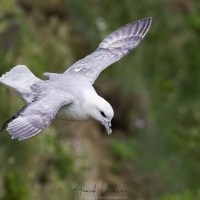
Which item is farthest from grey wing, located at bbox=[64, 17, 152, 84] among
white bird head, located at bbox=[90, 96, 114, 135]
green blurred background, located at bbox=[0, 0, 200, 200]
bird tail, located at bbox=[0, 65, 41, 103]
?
green blurred background, located at bbox=[0, 0, 200, 200]

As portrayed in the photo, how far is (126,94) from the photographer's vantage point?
15.3 metres

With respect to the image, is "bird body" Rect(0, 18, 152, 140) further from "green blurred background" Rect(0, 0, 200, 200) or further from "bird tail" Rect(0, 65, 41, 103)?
"green blurred background" Rect(0, 0, 200, 200)

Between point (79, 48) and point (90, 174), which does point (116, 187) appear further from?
point (79, 48)

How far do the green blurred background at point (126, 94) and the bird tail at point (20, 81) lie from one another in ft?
10.7

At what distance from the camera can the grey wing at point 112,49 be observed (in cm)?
959

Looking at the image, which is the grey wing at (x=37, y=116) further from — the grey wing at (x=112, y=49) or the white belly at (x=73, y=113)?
the grey wing at (x=112, y=49)

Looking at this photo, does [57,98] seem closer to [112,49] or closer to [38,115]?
[38,115]

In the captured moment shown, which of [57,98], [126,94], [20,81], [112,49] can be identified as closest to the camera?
[57,98]

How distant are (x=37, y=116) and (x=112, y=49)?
2.13m

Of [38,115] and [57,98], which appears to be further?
[57,98]

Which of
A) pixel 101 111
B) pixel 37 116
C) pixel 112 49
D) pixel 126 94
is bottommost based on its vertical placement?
pixel 126 94

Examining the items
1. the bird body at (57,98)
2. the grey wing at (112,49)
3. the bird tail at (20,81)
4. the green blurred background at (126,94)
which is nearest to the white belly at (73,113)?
the bird body at (57,98)

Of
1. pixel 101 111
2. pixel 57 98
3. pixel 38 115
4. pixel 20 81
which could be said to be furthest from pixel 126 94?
pixel 38 115

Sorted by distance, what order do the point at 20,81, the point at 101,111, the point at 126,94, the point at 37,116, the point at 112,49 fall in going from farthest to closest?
1. the point at 126,94
2. the point at 112,49
3. the point at 20,81
4. the point at 101,111
5. the point at 37,116
